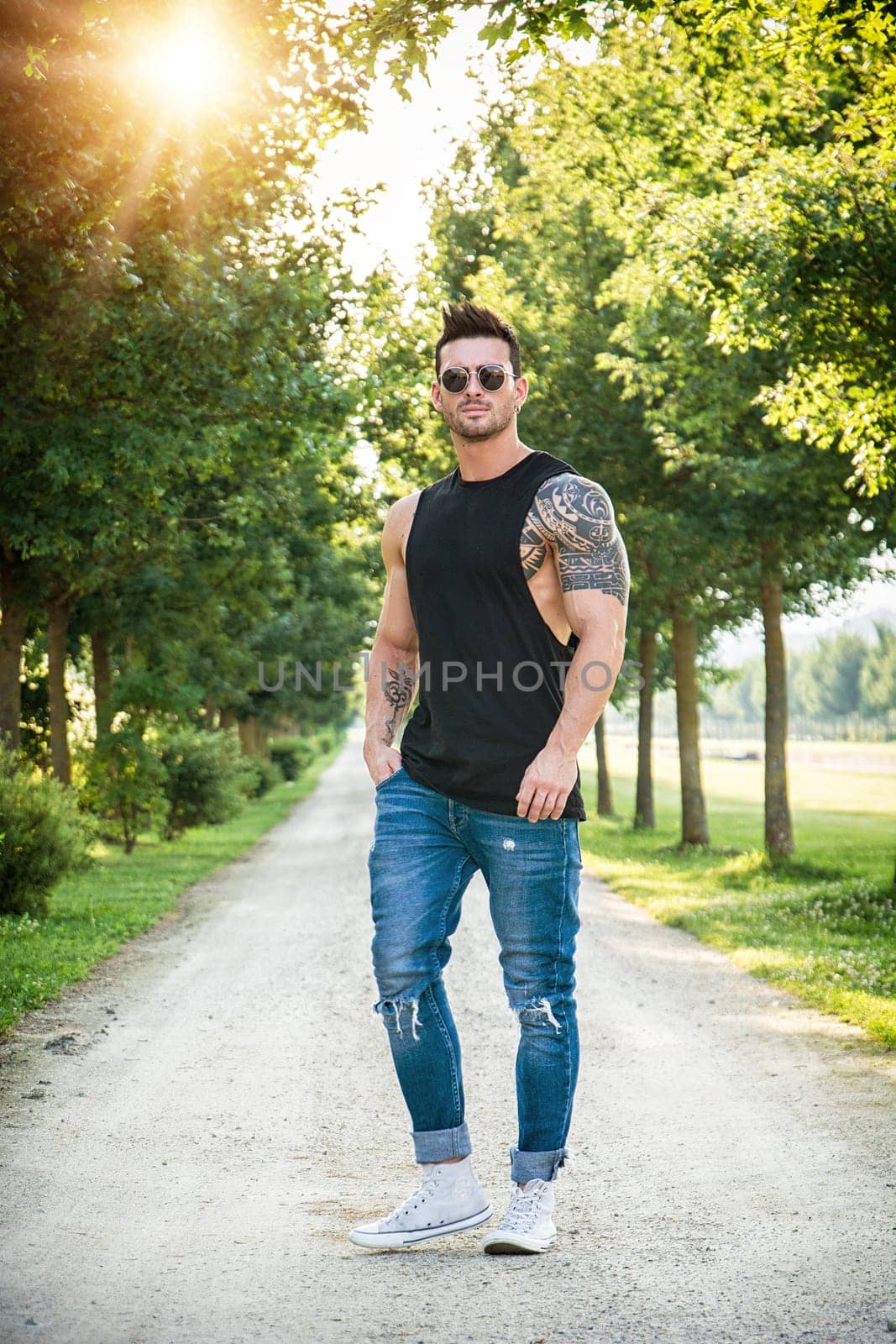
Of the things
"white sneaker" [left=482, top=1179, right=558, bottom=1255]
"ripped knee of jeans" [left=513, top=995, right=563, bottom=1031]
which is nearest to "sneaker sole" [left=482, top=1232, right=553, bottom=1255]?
"white sneaker" [left=482, top=1179, right=558, bottom=1255]

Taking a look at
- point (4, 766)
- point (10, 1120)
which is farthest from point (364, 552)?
point (10, 1120)

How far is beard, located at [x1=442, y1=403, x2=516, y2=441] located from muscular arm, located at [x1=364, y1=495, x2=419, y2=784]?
28cm

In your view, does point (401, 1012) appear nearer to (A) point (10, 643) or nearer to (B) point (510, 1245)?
(B) point (510, 1245)

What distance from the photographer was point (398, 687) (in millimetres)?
4391

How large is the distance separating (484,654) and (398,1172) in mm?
2035

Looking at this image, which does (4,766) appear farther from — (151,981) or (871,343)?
(871,343)

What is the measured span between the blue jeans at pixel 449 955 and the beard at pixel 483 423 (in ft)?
3.36

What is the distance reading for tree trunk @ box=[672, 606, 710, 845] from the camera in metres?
20.7

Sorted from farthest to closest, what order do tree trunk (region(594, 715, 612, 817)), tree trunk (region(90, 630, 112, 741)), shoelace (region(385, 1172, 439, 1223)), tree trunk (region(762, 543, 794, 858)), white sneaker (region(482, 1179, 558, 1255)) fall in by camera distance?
tree trunk (region(594, 715, 612, 817)), tree trunk (region(90, 630, 112, 741)), tree trunk (region(762, 543, 794, 858)), shoelace (region(385, 1172, 439, 1223)), white sneaker (region(482, 1179, 558, 1255))

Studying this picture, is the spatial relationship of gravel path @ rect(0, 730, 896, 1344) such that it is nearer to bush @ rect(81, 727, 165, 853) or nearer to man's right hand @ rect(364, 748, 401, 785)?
man's right hand @ rect(364, 748, 401, 785)

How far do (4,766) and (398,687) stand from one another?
29.0 ft

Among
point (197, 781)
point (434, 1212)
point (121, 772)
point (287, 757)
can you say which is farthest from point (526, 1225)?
point (287, 757)

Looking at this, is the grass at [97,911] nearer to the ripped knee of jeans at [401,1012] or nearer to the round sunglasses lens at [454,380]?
the ripped knee of jeans at [401,1012]

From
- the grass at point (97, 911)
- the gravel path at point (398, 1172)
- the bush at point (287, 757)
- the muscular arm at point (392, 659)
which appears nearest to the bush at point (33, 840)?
the grass at point (97, 911)
